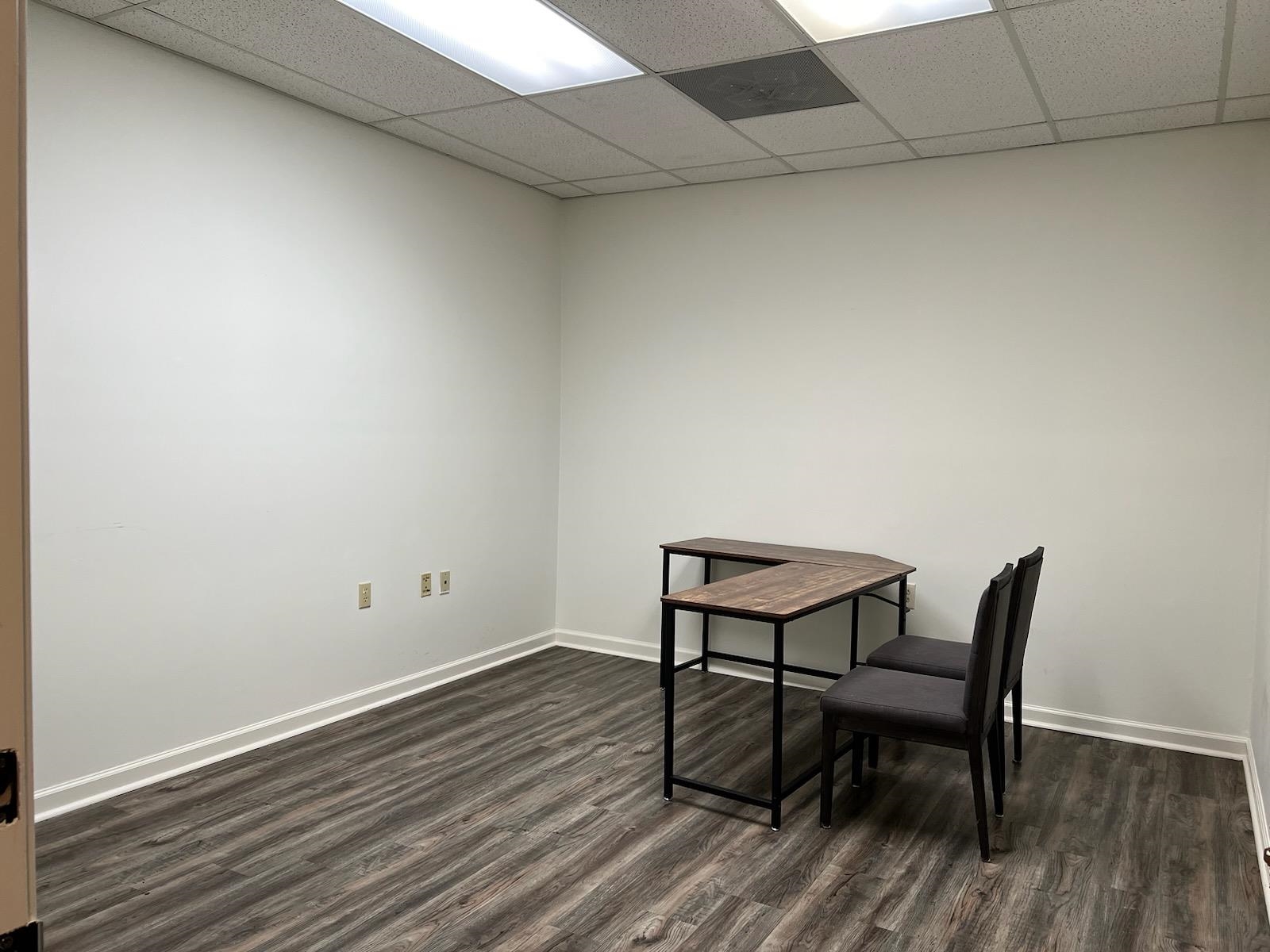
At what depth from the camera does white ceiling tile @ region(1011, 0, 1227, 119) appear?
2.61 meters

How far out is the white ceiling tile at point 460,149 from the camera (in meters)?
3.84

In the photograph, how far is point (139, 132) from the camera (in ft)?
9.89

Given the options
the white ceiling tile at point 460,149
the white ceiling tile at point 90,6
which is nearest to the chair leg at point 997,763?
the white ceiling tile at point 460,149

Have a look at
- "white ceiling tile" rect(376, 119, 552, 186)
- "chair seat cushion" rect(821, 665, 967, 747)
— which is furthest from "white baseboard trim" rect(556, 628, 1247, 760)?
"white ceiling tile" rect(376, 119, 552, 186)

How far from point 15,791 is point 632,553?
166 inches

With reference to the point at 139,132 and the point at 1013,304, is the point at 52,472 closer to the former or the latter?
the point at 139,132

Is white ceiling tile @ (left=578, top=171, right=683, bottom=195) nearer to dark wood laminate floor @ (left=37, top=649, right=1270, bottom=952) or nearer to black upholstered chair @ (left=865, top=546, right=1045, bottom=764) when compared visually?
black upholstered chair @ (left=865, top=546, right=1045, bottom=764)

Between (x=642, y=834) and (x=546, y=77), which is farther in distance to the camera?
(x=546, y=77)

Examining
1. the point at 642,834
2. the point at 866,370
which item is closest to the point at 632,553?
the point at 866,370

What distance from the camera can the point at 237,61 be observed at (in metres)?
3.16

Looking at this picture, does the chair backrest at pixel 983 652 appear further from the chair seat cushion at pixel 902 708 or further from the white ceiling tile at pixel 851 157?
the white ceiling tile at pixel 851 157

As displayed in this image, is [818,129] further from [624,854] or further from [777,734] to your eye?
[624,854]

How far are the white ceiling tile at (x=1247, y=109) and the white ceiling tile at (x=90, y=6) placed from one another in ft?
12.2

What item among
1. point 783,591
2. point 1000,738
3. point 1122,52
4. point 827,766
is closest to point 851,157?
point 1122,52
